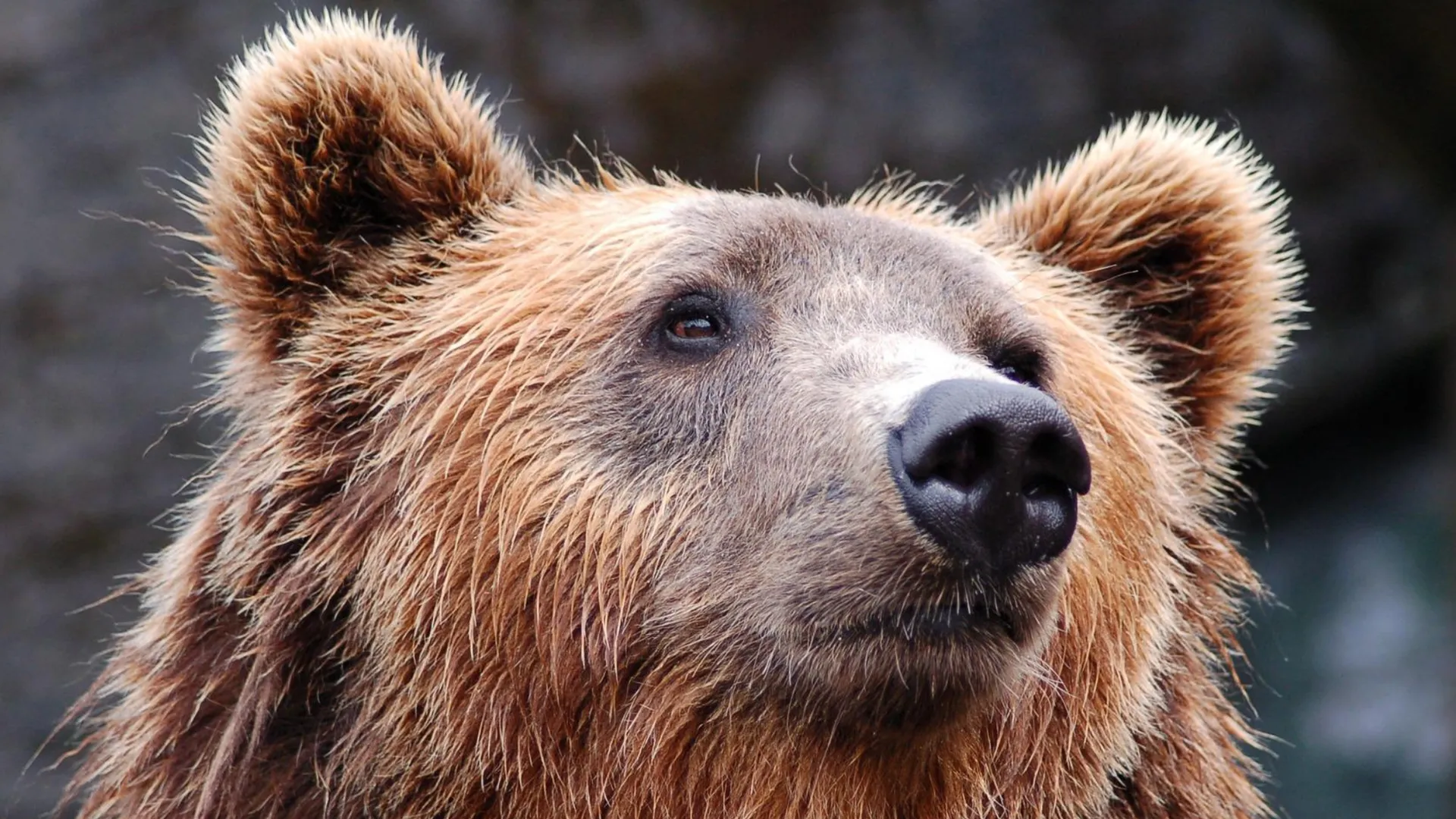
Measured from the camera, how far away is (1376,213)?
521 inches

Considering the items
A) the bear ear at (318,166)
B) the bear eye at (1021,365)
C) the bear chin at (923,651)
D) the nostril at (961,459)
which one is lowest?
the bear chin at (923,651)

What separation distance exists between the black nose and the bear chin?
4.2 inches

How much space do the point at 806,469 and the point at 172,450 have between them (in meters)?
7.35

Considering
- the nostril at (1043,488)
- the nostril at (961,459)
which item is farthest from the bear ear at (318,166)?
the nostril at (1043,488)

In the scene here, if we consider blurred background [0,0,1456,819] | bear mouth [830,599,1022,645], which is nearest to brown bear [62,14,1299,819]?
bear mouth [830,599,1022,645]

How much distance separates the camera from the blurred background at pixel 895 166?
9602mm

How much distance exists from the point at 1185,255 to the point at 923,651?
227 centimetres

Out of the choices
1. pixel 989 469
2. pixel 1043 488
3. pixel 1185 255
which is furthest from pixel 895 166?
pixel 989 469

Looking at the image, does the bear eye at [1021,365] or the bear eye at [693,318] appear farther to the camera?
the bear eye at [1021,365]

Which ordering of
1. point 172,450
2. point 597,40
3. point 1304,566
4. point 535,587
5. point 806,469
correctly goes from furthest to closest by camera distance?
1. point 1304,566
2. point 597,40
3. point 172,450
4. point 535,587
5. point 806,469

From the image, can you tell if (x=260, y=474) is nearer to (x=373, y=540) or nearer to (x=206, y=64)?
(x=373, y=540)

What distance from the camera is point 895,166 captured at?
11.9 meters

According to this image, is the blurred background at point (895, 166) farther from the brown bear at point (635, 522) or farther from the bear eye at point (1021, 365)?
the bear eye at point (1021, 365)

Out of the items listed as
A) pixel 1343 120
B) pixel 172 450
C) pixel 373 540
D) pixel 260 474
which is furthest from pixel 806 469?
pixel 1343 120
